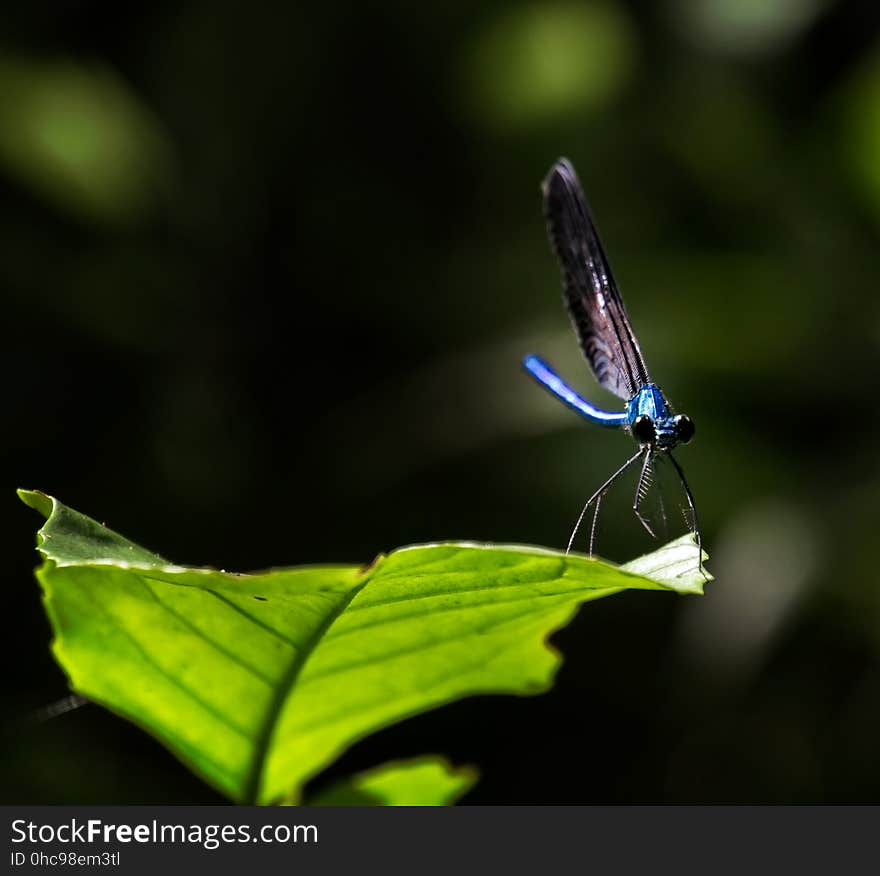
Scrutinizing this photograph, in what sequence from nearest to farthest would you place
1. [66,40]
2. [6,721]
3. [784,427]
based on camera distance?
[6,721] → [784,427] → [66,40]

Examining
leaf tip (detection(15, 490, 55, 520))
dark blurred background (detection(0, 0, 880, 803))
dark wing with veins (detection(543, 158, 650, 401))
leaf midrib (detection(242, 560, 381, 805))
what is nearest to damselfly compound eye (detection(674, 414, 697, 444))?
dark wing with veins (detection(543, 158, 650, 401))

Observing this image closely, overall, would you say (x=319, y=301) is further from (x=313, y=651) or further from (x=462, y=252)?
(x=313, y=651)

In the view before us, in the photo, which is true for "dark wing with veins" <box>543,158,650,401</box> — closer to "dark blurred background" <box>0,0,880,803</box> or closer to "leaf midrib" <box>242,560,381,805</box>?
"leaf midrib" <box>242,560,381,805</box>

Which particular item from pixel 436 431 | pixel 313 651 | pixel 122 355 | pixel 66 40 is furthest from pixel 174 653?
pixel 66 40

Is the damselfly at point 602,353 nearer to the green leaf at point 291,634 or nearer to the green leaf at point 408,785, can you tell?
the green leaf at point 408,785

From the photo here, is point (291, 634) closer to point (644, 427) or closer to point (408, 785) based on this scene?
point (408, 785)
